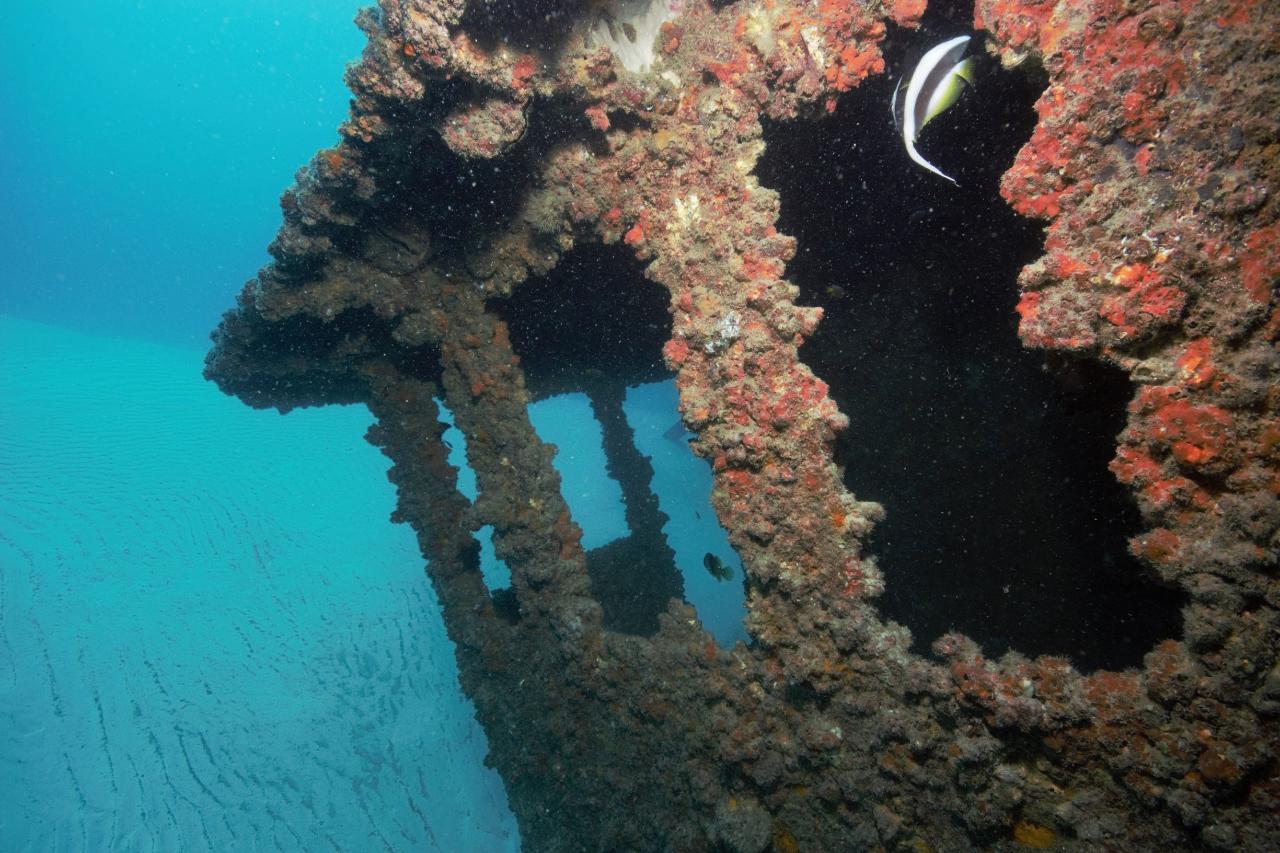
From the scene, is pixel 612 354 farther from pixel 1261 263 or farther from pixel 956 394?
pixel 1261 263

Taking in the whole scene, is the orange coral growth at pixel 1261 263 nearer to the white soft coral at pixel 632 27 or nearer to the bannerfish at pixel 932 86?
the bannerfish at pixel 932 86

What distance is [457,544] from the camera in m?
5.79

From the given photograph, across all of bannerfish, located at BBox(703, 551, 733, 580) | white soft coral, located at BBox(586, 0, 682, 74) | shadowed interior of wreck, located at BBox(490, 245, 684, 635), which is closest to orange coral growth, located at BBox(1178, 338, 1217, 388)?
white soft coral, located at BBox(586, 0, 682, 74)

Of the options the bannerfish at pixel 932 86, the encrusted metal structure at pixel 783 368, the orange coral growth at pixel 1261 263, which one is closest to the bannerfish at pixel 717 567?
the encrusted metal structure at pixel 783 368

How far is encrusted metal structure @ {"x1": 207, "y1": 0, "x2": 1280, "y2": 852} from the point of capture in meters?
1.82

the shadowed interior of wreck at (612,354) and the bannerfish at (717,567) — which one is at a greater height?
the shadowed interior of wreck at (612,354)

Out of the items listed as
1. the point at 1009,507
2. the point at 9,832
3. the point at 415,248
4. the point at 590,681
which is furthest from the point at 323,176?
the point at 9,832

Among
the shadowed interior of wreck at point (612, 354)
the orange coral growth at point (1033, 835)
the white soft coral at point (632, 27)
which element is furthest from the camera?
the shadowed interior of wreck at point (612, 354)

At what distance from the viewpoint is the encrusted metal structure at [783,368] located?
182 centimetres

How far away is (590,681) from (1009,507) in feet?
10.1

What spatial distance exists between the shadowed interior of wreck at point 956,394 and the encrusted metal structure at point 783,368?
2.02ft

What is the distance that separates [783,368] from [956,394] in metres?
1.64

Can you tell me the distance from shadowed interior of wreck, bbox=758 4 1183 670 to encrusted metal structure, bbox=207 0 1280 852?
615 millimetres

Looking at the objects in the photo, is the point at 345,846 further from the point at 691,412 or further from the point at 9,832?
the point at 691,412
